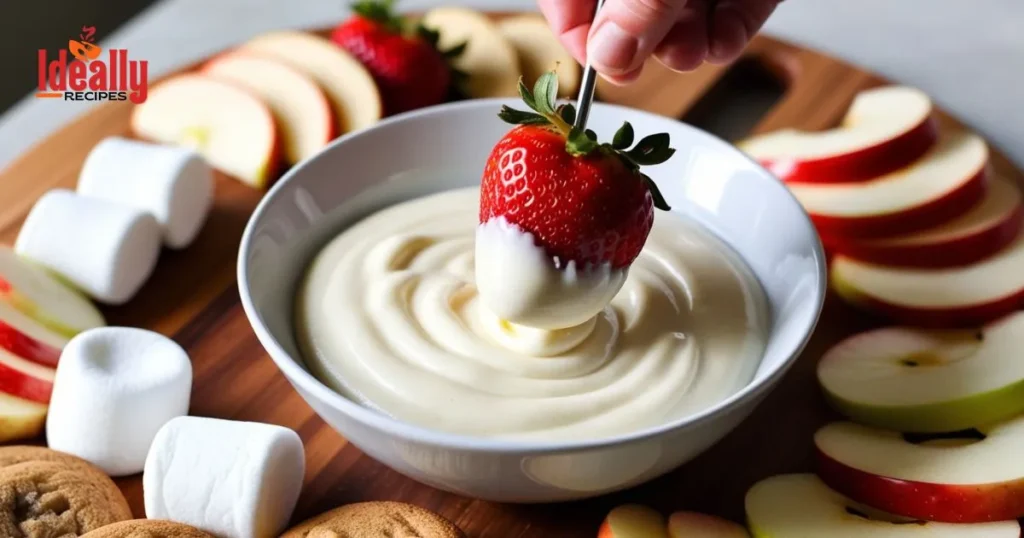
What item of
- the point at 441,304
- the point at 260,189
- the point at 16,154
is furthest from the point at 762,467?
the point at 16,154

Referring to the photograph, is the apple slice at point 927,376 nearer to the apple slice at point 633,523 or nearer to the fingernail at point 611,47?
the apple slice at point 633,523

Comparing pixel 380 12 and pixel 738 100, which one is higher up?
pixel 380 12

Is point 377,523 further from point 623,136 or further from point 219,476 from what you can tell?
point 623,136

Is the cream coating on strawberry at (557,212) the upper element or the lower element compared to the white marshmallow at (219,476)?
upper

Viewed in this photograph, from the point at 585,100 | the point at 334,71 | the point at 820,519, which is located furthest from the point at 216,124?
the point at 820,519

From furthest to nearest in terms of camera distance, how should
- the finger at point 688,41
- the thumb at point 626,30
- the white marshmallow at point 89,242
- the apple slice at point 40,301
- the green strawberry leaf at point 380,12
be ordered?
the green strawberry leaf at point 380,12
the finger at point 688,41
the white marshmallow at point 89,242
the apple slice at point 40,301
the thumb at point 626,30

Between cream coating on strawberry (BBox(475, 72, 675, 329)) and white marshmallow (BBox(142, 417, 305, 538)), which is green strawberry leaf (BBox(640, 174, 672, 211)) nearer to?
cream coating on strawberry (BBox(475, 72, 675, 329))

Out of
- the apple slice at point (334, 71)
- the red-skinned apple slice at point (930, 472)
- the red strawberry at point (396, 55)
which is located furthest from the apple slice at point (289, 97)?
the red-skinned apple slice at point (930, 472)
